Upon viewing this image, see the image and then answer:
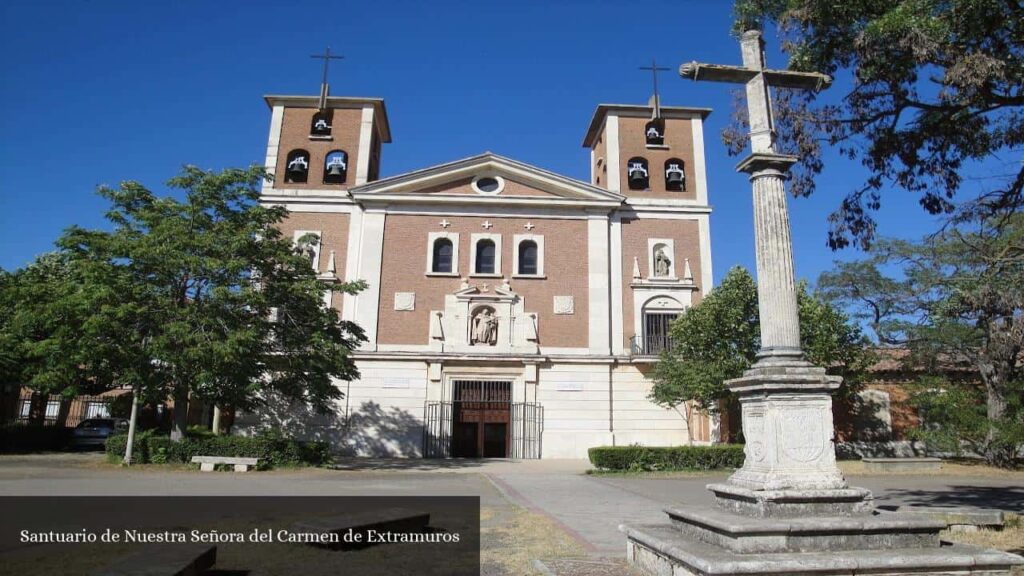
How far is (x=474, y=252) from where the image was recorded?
27.0 m

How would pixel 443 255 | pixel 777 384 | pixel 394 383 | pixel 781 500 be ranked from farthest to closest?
pixel 443 255, pixel 394 383, pixel 777 384, pixel 781 500

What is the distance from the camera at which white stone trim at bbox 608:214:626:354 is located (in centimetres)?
2627

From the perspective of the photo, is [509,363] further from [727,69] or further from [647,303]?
[727,69]

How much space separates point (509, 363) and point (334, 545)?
18.7 meters

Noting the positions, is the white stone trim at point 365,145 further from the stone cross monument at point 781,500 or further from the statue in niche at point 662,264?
the stone cross monument at point 781,500

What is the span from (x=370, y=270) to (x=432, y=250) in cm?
264

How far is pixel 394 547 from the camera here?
739 centimetres

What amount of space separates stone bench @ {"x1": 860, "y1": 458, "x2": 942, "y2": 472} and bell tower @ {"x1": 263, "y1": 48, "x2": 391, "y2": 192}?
21.8 meters

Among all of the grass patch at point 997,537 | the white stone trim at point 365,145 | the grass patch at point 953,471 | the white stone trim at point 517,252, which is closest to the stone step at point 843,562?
the grass patch at point 997,537

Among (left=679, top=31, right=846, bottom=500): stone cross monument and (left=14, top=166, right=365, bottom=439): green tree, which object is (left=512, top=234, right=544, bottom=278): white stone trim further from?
(left=679, top=31, right=846, bottom=500): stone cross monument

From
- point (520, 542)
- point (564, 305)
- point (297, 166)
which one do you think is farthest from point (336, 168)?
point (520, 542)

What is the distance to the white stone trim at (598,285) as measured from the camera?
2612cm

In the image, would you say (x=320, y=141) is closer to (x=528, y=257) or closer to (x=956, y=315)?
(x=528, y=257)

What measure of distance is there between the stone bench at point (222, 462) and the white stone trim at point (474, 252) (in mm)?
11853
